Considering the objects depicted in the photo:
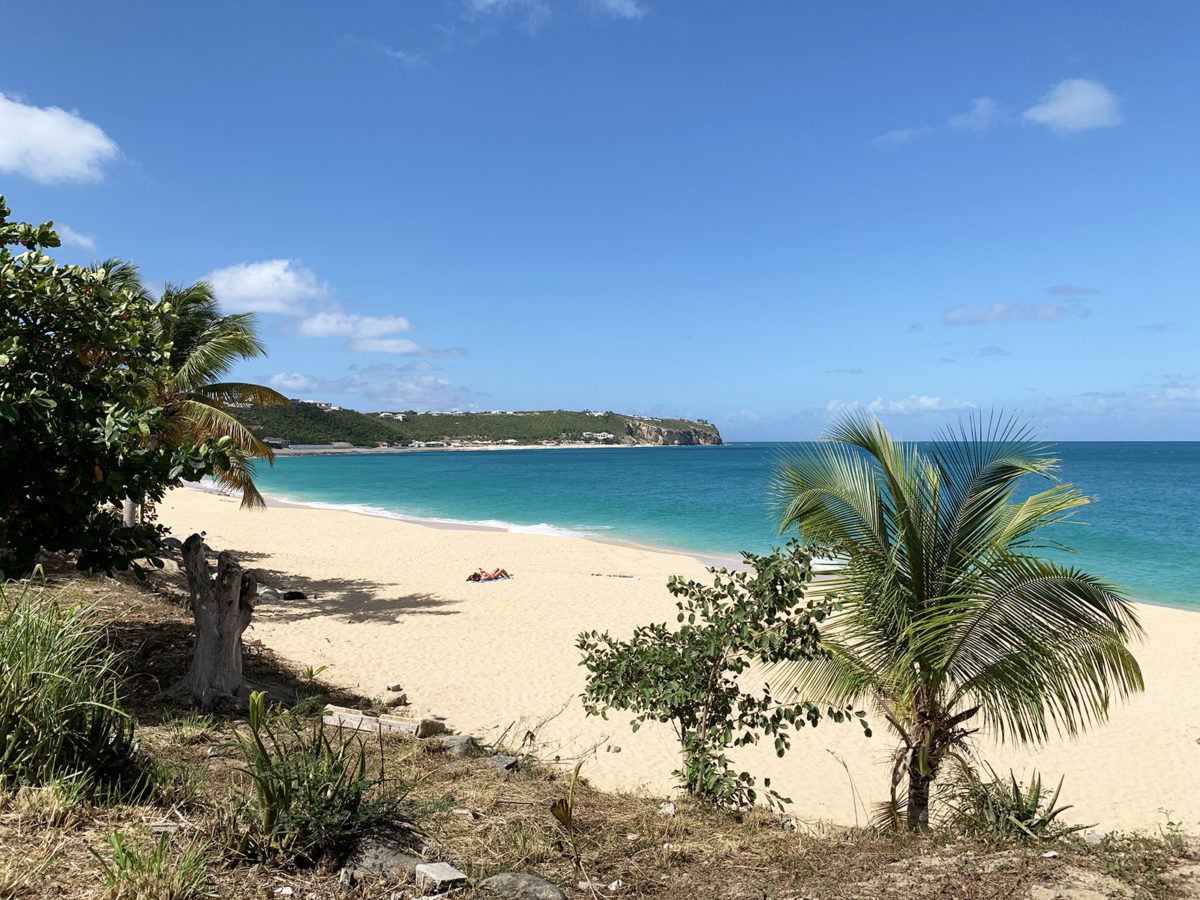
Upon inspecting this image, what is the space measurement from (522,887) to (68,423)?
4019 millimetres

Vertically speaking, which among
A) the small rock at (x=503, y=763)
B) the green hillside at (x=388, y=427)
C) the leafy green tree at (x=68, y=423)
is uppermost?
the green hillside at (x=388, y=427)

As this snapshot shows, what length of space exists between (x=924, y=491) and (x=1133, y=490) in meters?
66.0

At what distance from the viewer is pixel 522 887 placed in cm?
320

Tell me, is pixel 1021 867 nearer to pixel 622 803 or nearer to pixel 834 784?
pixel 622 803

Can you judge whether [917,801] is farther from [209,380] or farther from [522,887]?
[209,380]

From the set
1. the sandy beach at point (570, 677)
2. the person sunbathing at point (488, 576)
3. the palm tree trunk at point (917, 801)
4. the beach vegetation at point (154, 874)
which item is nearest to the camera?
the beach vegetation at point (154, 874)

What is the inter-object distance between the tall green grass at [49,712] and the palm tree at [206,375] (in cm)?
1012

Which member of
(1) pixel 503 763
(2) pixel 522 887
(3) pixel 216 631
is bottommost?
(1) pixel 503 763

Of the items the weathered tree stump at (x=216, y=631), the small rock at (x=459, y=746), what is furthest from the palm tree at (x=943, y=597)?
the weathered tree stump at (x=216, y=631)

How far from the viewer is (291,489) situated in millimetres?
58750

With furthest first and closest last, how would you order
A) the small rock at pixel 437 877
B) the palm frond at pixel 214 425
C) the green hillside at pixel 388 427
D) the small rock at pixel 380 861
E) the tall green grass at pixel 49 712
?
1. the green hillside at pixel 388 427
2. the palm frond at pixel 214 425
3. the tall green grass at pixel 49 712
4. the small rock at pixel 380 861
5. the small rock at pixel 437 877

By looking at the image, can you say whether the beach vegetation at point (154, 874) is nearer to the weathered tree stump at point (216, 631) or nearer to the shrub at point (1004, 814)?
the weathered tree stump at point (216, 631)

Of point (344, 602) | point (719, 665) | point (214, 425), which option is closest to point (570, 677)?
point (719, 665)

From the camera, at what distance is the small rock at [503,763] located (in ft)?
18.2
